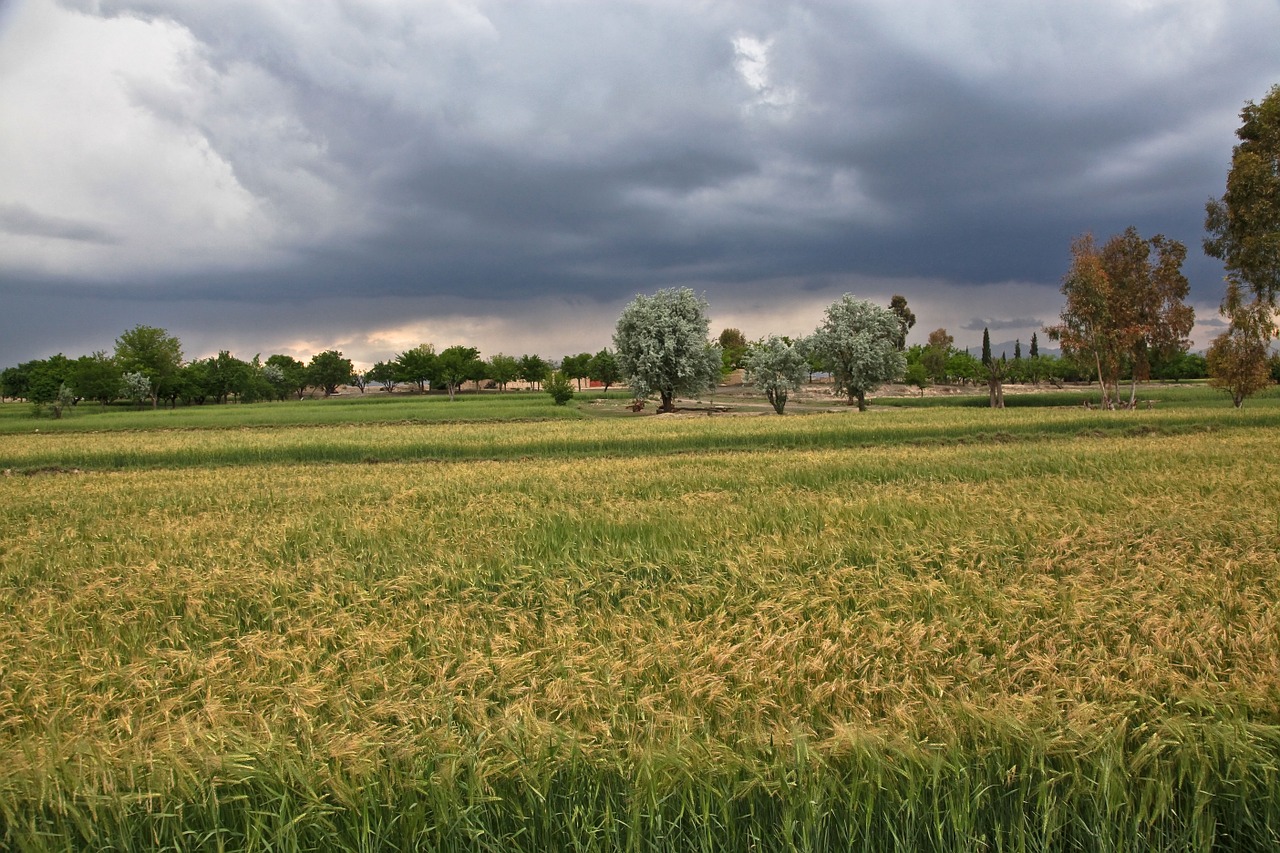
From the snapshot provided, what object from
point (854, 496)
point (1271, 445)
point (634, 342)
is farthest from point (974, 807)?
point (634, 342)

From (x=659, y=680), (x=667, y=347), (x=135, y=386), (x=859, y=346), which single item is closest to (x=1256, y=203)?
(x=859, y=346)

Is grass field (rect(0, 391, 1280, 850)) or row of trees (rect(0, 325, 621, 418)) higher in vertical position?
row of trees (rect(0, 325, 621, 418))

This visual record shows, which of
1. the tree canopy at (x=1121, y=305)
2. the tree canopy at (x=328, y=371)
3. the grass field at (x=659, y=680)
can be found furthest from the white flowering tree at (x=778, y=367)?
the tree canopy at (x=328, y=371)

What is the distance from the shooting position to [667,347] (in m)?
60.6

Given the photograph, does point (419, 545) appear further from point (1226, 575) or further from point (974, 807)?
point (1226, 575)

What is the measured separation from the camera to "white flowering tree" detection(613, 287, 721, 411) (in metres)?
61.2

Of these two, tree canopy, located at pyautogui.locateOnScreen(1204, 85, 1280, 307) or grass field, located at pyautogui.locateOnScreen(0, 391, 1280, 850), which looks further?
tree canopy, located at pyautogui.locateOnScreen(1204, 85, 1280, 307)

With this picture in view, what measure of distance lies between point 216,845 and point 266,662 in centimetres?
209

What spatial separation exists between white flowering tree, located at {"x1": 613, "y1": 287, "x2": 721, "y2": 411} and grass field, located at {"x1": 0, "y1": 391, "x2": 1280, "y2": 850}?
50208 millimetres

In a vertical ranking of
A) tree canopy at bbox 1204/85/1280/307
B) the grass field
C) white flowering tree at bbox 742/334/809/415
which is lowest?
the grass field

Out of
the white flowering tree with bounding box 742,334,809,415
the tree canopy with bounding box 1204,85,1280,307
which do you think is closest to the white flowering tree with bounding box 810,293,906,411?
the white flowering tree with bounding box 742,334,809,415

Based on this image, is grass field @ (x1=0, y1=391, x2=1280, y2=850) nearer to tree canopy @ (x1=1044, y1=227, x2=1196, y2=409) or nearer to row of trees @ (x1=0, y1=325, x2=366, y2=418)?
tree canopy @ (x1=1044, y1=227, x2=1196, y2=409)

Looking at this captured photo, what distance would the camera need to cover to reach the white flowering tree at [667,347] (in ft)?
201

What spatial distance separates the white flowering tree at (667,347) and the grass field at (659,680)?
50208 millimetres
